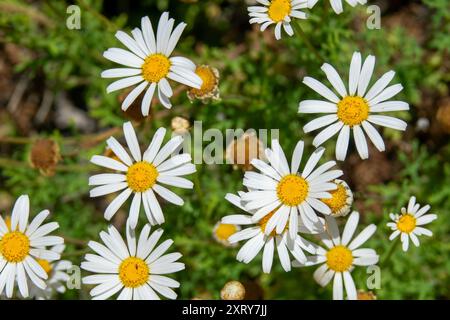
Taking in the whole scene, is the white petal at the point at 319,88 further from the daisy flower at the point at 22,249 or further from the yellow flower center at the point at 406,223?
the daisy flower at the point at 22,249

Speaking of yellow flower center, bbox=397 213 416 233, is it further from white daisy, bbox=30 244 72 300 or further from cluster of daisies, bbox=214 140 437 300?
white daisy, bbox=30 244 72 300

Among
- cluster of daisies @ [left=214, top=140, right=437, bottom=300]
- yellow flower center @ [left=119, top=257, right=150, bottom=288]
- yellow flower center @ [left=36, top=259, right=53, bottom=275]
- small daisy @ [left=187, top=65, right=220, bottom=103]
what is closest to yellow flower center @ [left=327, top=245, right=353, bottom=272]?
cluster of daisies @ [left=214, top=140, right=437, bottom=300]

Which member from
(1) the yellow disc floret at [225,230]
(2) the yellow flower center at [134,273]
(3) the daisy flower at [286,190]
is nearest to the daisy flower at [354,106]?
(3) the daisy flower at [286,190]

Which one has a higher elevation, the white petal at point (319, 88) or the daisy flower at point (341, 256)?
the white petal at point (319, 88)

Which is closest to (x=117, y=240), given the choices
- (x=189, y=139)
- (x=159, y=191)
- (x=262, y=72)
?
(x=159, y=191)

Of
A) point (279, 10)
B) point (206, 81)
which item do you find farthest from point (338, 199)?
point (279, 10)

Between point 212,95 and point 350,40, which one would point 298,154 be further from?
point 350,40
